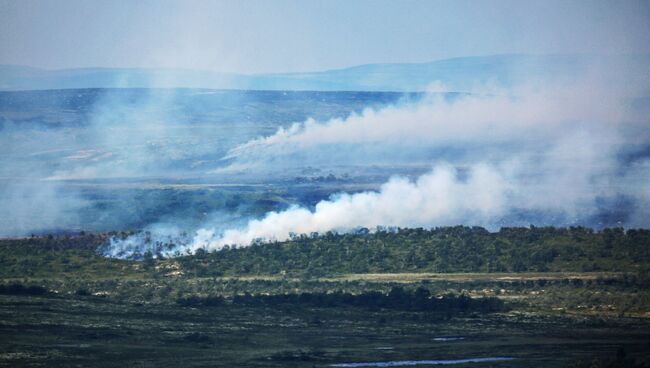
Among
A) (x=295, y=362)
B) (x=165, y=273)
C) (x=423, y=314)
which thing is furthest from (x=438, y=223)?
(x=295, y=362)

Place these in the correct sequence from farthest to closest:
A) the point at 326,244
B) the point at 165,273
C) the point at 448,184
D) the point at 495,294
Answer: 1. the point at 448,184
2. the point at 326,244
3. the point at 165,273
4. the point at 495,294

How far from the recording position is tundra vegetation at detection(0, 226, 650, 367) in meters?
103

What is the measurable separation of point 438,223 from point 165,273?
49.6 metres

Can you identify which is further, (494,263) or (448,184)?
(448,184)

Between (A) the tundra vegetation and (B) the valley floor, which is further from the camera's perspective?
(A) the tundra vegetation

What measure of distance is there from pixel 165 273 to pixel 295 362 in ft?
155

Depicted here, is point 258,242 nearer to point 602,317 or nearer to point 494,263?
point 494,263

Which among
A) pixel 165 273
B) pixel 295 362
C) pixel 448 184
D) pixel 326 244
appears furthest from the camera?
pixel 448 184

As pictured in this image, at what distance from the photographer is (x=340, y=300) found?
12631 cm

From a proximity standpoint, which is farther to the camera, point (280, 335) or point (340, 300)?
point (340, 300)

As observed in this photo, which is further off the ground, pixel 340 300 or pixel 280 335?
pixel 340 300

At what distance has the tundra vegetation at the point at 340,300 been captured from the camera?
4053 inches

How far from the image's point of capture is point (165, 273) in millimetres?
143875

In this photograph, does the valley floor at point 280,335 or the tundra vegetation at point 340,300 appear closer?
the valley floor at point 280,335
